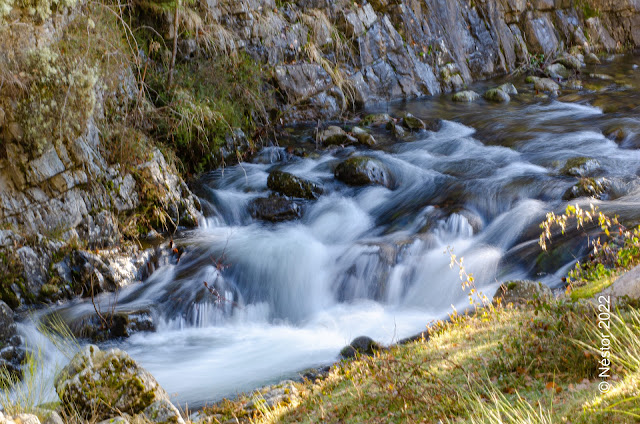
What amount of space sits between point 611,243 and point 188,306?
482 cm

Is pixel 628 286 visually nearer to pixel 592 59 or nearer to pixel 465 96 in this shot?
pixel 465 96

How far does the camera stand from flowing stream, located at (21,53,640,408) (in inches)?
262

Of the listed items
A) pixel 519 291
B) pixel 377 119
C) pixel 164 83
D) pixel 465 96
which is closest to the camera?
pixel 519 291

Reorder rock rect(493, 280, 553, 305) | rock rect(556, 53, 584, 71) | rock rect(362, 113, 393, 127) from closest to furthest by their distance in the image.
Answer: rock rect(493, 280, 553, 305) < rock rect(362, 113, 393, 127) < rock rect(556, 53, 584, 71)

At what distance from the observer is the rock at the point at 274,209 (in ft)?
31.2

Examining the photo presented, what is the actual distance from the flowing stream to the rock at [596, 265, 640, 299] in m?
2.48

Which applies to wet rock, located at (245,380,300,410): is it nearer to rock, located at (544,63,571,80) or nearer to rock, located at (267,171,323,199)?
rock, located at (267,171,323,199)

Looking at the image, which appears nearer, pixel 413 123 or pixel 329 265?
pixel 329 265

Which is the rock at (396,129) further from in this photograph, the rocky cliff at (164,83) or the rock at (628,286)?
the rock at (628,286)

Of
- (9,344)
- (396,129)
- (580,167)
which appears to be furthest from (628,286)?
(396,129)

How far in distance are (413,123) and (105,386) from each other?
9973 mm

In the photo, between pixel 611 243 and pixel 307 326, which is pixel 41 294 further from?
pixel 611 243

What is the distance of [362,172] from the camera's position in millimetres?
10367

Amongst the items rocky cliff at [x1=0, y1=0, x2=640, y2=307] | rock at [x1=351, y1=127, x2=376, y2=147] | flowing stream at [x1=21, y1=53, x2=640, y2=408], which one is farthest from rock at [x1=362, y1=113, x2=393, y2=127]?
flowing stream at [x1=21, y1=53, x2=640, y2=408]
